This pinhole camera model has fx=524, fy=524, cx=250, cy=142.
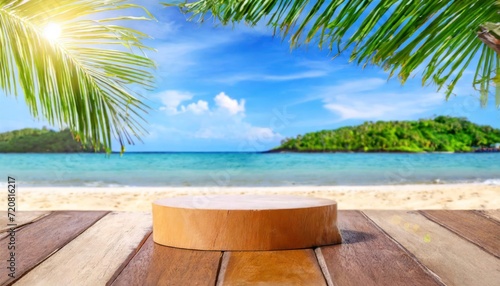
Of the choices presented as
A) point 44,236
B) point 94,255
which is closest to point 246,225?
point 94,255

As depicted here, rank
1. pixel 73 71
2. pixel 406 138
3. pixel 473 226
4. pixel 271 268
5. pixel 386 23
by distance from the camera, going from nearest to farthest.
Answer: pixel 271 268
pixel 473 226
pixel 386 23
pixel 73 71
pixel 406 138

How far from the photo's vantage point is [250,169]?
1128cm

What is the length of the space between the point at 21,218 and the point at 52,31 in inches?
22.6

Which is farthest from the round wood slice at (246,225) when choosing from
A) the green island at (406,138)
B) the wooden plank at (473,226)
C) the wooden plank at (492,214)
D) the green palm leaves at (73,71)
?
the green island at (406,138)

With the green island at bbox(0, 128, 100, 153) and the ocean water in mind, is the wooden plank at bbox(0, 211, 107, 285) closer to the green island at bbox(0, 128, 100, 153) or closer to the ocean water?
the ocean water

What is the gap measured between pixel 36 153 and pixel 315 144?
750 cm

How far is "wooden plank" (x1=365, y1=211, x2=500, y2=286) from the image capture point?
862mm

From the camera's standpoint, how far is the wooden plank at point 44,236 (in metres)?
0.96

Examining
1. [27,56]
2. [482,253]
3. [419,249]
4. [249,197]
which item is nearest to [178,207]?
[249,197]

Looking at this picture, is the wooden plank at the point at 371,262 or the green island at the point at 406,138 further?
the green island at the point at 406,138

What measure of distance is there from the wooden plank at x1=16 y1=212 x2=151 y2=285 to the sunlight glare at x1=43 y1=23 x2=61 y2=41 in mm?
592

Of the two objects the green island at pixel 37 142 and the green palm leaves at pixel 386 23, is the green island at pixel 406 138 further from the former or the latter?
the green palm leaves at pixel 386 23

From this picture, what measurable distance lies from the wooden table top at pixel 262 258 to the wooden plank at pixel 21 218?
0.14 feet

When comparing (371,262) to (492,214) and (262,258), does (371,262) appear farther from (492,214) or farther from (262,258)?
(492,214)
